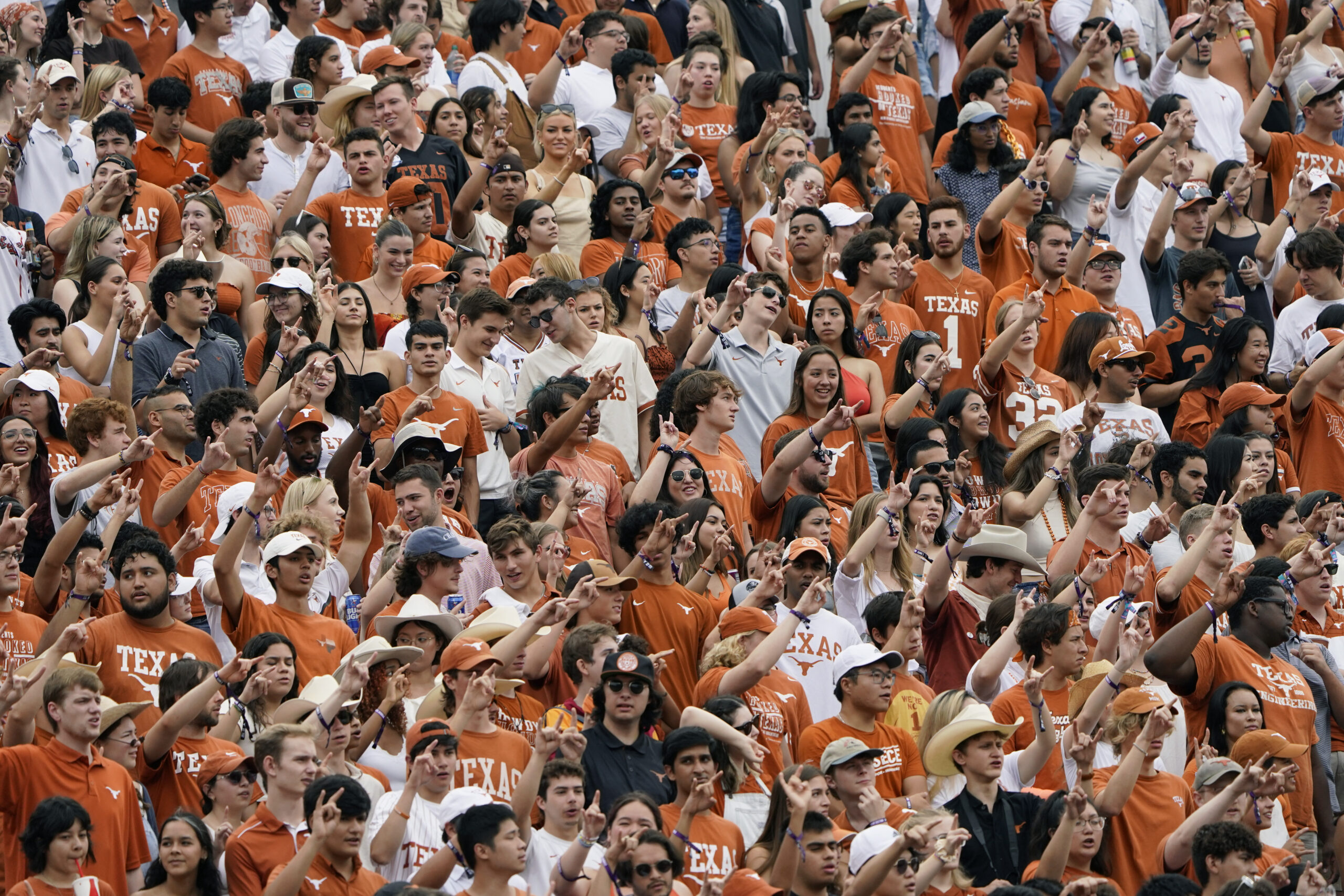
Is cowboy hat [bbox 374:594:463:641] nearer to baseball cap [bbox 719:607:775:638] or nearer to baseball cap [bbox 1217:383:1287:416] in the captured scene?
baseball cap [bbox 719:607:775:638]

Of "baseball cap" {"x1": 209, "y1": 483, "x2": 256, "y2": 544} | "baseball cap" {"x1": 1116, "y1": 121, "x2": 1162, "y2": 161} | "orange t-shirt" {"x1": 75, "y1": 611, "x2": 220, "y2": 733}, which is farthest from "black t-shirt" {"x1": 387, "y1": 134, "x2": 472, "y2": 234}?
"orange t-shirt" {"x1": 75, "y1": 611, "x2": 220, "y2": 733}

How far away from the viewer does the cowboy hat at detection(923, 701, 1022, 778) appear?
914cm

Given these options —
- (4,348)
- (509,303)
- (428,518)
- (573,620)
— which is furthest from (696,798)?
(4,348)

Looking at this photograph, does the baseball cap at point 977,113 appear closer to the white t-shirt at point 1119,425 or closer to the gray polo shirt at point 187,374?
the white t-shirt at point 1119,425

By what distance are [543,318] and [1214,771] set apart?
4.49 metres

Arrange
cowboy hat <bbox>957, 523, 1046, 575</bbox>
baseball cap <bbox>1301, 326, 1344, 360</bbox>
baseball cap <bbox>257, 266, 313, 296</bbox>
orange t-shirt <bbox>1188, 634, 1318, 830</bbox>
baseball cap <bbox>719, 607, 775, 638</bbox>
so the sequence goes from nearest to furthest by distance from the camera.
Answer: baseball cap <bbox>719, 607, 775, 638</bbox> < orange t-shirt <bbox>1188, 634, 1318, 830</bbox> < cowboy hat <bbox>957, 523, 1046, 575</bbox> < baseball cap <bbox>257, 266, 313, 296</bbox> < baseball cap <bbox>1301, 326, 1344, 360</bbox>

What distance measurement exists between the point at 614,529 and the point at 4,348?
3338 millimetres

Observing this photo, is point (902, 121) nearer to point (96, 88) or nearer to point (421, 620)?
point (96, 88)

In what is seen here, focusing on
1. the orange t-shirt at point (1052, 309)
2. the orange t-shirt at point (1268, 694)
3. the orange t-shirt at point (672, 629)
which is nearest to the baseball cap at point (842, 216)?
the orange t-shirt at point (1052, 309)

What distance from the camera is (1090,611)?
416 inches

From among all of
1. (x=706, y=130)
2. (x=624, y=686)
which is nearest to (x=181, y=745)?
(x=624, y=686)

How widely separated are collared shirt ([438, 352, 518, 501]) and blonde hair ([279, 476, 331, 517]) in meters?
1.23

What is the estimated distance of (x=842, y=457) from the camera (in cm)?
1180

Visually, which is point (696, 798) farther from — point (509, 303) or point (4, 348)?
point (4, 348)
